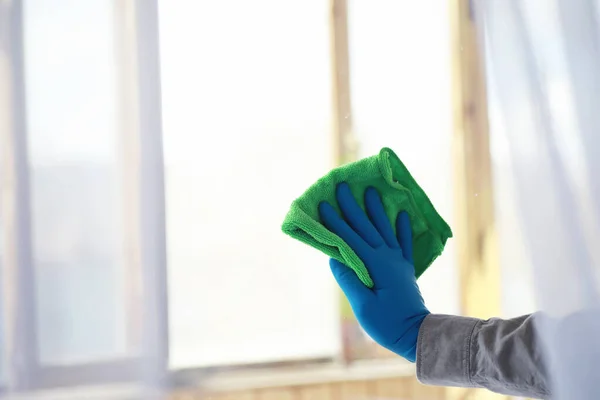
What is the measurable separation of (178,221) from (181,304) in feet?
0.54

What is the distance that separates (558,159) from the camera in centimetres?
50

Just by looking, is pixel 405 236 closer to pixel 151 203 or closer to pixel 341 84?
pixel 151 203

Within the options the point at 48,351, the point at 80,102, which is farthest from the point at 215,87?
the point at 48,351

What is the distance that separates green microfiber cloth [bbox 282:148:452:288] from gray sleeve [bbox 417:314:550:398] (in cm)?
11

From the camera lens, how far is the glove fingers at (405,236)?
797 millimetres

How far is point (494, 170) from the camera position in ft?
5.29

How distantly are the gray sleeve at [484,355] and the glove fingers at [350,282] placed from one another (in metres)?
0.08

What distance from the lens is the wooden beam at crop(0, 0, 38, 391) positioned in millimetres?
1209

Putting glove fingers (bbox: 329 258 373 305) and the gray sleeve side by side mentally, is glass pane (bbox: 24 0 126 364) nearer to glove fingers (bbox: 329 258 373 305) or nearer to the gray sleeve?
glove fingers (bbox: 329 258 373 305)

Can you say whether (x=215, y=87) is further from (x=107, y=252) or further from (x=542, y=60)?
(x=542, y=60)

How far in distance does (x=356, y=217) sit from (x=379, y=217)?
3cm

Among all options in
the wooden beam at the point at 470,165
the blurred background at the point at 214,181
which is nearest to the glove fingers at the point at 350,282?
the blurred background at the point at 214,181

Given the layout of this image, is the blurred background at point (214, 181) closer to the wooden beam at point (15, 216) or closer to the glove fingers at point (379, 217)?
the wooden beam at point (15, 216)

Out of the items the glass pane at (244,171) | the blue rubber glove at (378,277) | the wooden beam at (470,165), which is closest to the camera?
the blue rubber glove at (378,277)
